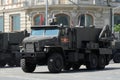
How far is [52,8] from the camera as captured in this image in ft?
199

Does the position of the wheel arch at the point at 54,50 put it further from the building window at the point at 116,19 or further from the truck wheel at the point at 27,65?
the building window at the point at 116,19

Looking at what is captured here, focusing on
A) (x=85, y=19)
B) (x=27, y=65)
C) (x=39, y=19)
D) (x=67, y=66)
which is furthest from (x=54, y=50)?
(x=39, y=19)

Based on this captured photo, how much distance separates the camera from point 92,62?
1118 inches

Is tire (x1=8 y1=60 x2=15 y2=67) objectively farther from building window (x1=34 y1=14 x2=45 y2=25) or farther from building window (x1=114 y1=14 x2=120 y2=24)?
building window (x1=114 y1=14 x2=120 y2=24)

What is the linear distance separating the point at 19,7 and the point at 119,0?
499 inches

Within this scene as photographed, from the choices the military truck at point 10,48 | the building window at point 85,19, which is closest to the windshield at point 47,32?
the military truck at point 10,48

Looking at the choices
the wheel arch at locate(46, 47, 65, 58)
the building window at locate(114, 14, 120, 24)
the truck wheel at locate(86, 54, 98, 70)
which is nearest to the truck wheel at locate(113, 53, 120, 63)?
the truck wheel at locate(86, 54, 98, 70)

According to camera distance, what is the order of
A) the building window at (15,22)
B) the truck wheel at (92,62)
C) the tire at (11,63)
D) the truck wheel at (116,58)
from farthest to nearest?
the building window at (15,22) → the truck wheel at (116,58) → the tire at (11,63) → the truck wheel at (92,62)

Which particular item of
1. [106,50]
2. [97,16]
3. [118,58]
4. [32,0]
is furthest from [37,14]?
[106,50]

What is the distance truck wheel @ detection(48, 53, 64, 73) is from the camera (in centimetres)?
2569

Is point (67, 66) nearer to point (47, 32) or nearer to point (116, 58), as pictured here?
point (47, 32)

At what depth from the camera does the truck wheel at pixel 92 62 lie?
93.0 feet

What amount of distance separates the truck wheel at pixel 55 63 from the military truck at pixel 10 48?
9.06m

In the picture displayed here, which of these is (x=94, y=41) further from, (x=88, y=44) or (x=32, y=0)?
(x=32, y=0)
